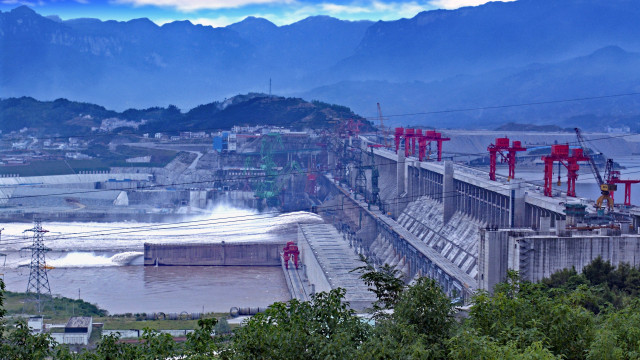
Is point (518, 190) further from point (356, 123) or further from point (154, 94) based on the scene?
point (154, 94)

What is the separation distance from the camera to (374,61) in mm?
136625

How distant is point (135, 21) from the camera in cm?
10925

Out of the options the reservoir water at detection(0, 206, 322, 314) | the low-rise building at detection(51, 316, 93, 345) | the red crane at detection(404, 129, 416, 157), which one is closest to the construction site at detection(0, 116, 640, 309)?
the red crane at detection(404, 129, 416, 157)

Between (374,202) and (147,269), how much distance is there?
25.9 feet

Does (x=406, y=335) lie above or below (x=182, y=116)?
below

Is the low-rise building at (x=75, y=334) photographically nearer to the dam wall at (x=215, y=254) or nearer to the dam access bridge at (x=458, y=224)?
the dam access bridge at (x=458, y=224)

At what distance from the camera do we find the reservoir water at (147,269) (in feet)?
63.5

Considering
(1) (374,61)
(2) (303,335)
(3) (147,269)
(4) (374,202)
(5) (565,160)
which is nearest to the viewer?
(2) (303,335)

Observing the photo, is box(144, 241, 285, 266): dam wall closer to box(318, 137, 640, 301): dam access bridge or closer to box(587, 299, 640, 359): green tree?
box(318, 137, 640, 301): dam access bridge

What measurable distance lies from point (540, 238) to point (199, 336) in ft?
23.2

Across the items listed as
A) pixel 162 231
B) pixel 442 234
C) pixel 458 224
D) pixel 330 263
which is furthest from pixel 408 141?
pixel 330 263

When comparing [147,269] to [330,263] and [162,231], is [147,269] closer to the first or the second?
[162,231]

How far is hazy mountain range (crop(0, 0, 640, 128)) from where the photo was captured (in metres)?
93.1

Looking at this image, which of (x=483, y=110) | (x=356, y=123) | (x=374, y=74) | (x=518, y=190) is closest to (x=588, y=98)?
(x=483, y=110)
